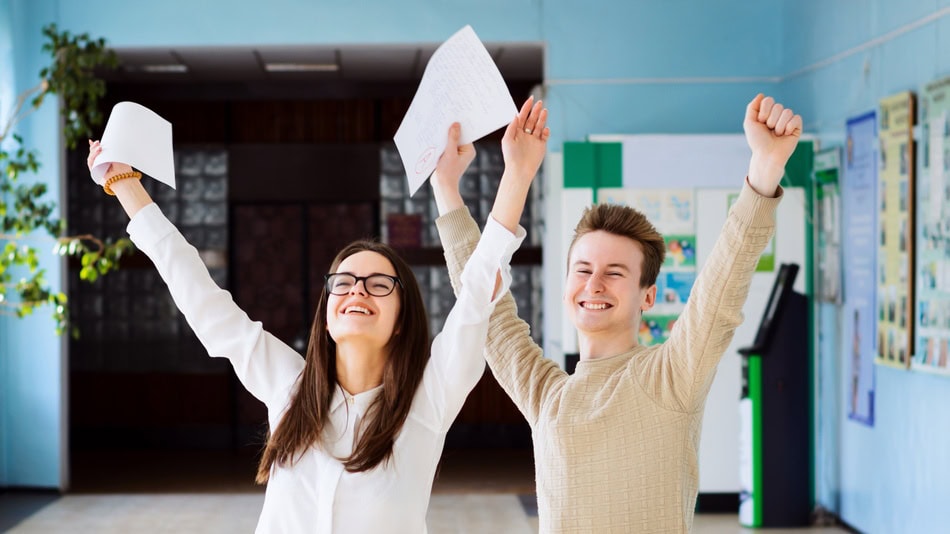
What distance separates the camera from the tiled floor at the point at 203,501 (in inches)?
234

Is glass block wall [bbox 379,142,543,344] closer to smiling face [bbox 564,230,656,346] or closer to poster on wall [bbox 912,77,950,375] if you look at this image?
poster on wall [bbox 912,77,950,375]

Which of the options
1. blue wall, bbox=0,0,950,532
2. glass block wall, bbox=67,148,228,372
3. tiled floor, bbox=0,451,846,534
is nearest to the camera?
tiled floor, bbox=0,451,846,534

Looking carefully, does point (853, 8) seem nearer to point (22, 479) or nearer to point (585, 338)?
point (585, 338)

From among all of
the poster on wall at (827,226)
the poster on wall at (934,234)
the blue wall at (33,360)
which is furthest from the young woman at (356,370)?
the blue wall at (33,360)

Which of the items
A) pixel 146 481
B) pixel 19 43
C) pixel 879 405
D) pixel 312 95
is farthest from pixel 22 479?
pixel 879 405

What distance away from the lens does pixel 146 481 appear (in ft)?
24.5

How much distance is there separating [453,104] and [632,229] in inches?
14.3

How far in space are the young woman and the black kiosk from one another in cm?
411

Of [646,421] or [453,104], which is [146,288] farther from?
[646,421]

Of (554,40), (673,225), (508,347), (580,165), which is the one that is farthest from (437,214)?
(508,347)

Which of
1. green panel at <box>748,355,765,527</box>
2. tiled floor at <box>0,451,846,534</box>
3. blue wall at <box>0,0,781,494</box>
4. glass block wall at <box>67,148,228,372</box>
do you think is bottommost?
tiled floor at <box>0,451,846,534</box>

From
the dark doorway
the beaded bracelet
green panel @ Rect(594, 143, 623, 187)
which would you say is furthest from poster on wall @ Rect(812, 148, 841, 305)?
the beaded bracelet

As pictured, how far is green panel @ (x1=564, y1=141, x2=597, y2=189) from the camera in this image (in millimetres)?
6059

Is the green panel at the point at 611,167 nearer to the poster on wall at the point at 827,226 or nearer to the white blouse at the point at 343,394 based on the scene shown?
the poster on wall at the point at 827,226
